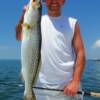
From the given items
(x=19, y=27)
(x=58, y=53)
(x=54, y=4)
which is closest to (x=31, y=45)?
(x=19, y=27)

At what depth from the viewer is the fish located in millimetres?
5344

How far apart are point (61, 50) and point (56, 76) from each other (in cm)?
45

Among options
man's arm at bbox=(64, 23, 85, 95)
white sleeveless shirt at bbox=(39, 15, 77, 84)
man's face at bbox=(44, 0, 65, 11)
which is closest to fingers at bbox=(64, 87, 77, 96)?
man's arm at bbox=(64, 23, 85, 95)

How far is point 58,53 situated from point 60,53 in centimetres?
3

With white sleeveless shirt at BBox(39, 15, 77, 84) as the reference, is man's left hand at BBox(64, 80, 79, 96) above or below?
below

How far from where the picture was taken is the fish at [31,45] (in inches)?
210

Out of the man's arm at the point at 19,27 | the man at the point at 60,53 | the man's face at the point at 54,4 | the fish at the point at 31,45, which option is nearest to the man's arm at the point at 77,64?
the man at the point at 60,53

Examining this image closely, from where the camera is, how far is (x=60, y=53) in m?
6.24

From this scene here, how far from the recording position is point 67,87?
6148 millimetres

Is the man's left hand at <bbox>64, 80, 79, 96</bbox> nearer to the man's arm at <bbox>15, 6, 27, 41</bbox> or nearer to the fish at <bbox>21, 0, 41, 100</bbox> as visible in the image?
the fish at <bbox>21, 0, 41, 100</bbox>

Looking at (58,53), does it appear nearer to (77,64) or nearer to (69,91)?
(77,64)

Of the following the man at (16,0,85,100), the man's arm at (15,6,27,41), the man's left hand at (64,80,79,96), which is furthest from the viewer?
the man at (16,0,85,100)

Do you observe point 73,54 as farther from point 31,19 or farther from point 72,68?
point 31,19

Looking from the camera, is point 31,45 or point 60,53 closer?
point 31,45
